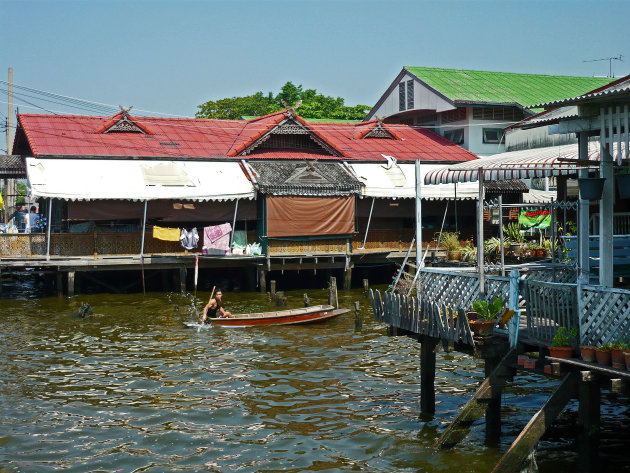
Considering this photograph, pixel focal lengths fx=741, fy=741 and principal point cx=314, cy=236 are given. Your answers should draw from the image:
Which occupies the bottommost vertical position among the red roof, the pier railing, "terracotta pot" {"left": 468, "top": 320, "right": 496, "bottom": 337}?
"terracotta pot" {"left": 468, "top": 320, "right": 496, "bottom": 337}

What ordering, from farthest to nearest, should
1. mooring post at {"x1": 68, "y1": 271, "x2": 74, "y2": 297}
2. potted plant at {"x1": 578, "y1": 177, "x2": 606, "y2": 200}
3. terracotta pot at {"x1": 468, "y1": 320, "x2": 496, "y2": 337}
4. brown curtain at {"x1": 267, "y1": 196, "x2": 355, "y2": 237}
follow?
1. brown curtain at {"x1": 267, "y1": 196, "x2": 355, "y2": 237}
2. mooring post at {"x1": 68, "y1": 271, "x2": 74, "y2": 297}
3. terracotta pot at {"x1": 468, "y1": 320, "x2": 496, "y2": 337}
4. potted plant at {"x1": 578, "y1": 177, "x2": 606, "y2": 200}

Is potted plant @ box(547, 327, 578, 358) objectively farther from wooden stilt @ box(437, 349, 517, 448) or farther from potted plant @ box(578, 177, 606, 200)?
potted plant @ box(578, 177, 606, 200)

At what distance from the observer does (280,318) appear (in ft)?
74.1

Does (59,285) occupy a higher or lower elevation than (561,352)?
lower

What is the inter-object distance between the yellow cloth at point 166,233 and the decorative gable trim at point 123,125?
22.1 ft

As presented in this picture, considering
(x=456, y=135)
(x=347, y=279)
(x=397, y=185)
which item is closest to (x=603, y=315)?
(x=347, y=279)

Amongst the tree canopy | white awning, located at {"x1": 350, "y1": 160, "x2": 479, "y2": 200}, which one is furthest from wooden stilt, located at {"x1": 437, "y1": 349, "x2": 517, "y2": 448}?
the tree canopy

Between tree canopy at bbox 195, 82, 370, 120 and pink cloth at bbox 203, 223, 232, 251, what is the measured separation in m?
33.7

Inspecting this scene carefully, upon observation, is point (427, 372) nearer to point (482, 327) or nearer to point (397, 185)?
point (482, 327)

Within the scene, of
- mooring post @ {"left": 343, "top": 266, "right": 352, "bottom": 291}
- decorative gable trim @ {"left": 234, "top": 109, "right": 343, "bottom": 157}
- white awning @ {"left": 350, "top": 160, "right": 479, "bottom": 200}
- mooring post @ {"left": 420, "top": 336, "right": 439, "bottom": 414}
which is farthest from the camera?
decorative gable trim @ {"left": 234, "top": 109, "right": 343, "bottom": 157}

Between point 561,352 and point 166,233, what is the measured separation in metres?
20.9

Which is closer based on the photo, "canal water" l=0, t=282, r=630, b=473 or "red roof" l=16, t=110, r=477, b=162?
"canal water" l=0, t=282, r=630, b=473

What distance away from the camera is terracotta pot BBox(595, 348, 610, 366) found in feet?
30.5

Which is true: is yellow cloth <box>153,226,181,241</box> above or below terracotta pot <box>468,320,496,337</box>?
above
